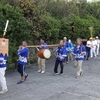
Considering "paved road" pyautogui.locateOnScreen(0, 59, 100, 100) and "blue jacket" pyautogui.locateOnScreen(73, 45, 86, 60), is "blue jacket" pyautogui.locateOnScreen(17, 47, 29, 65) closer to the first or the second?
"paved road" pyautogui.locateOnScreen(0, 59, 100, 100)

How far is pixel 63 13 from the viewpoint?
18531 mm

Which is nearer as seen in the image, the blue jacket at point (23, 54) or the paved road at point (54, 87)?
the paved road at point (54, 87)

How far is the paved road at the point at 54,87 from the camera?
712 centimetres

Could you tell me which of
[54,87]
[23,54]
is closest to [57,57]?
[23,54]

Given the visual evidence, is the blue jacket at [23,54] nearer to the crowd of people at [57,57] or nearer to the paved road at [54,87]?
the crowd of people at [57,57]

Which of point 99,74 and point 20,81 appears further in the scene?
point 99,74

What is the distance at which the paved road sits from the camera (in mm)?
7117

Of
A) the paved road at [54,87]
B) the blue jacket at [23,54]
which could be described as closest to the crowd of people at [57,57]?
the blue jacket at [23,54]

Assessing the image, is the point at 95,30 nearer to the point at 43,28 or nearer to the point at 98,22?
the point at 98,22

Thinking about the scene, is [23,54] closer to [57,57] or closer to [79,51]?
[57,57]

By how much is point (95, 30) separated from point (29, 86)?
13.0 meters

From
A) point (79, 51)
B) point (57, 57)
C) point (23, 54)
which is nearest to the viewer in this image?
point (23, 54)

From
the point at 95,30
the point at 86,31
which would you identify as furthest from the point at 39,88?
the point at 95,30

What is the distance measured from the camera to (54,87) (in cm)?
815
